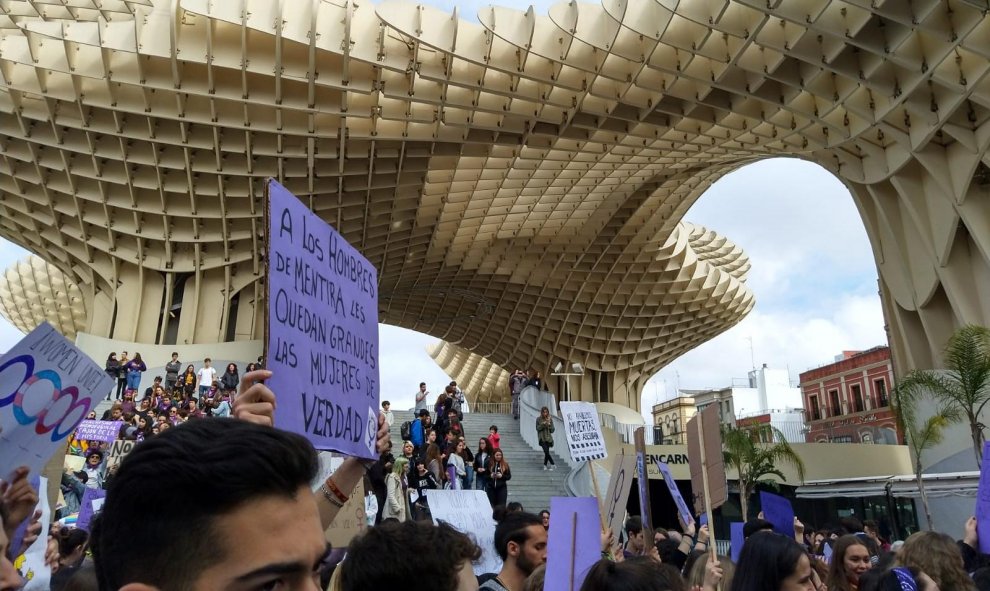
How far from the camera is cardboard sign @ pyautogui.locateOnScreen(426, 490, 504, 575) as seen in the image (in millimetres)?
6969

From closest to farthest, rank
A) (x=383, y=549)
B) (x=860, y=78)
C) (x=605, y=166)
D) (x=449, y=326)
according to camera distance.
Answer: (x=383, y=549), (x=860, y=78), (x=605, y=166), (x=449, y=326)

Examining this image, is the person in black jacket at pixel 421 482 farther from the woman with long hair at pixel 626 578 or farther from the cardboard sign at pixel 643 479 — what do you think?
the woman with long hair at pixel 626 578

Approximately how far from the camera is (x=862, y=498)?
2353 cm

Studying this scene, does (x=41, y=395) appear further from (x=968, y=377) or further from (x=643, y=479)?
(x=968, y=377)

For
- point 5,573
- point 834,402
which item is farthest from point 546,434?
point 834,402

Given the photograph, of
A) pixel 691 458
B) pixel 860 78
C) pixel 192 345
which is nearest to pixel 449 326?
pixel 192 345

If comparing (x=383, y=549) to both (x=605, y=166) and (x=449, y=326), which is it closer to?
(x=605, y=166)

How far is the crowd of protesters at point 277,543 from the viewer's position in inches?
48.2

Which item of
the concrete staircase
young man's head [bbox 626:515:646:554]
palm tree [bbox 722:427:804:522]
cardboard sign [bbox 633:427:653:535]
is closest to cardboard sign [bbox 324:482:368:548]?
cardboard sign [bbox 633:427:653:535]

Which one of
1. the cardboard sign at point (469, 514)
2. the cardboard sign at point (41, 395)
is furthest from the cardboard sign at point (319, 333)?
the cardboard sign at point (469, 514)

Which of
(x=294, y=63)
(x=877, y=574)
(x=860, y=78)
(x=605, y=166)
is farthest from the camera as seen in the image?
(x=605, y=166)

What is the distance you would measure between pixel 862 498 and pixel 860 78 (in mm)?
13691

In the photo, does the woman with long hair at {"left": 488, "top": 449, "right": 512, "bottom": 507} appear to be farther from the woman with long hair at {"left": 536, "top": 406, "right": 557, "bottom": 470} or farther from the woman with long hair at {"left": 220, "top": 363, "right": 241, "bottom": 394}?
the woman with long hair at {"left": 220, "top": 363, "right": 241, "bottom": 394}

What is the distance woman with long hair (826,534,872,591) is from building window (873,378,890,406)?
45337 mm
